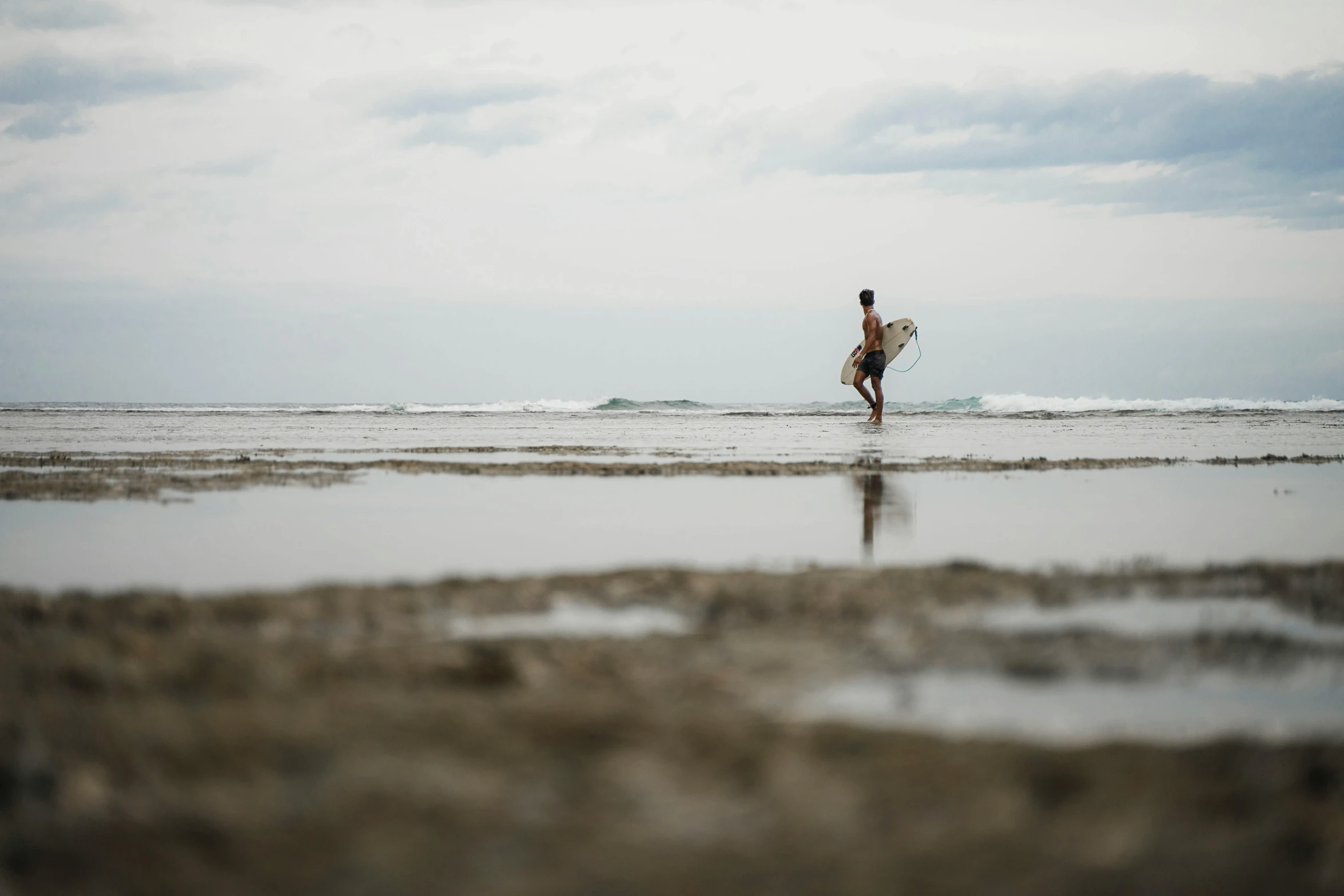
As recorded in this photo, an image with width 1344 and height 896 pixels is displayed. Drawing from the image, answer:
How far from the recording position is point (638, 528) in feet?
19.0

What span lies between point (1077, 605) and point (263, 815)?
284cm

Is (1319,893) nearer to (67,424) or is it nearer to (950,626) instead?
(950,626)

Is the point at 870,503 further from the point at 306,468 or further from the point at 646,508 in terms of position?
the point at 306,468

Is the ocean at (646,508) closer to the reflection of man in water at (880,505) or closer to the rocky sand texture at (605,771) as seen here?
the reflection of man in water at (880,505)

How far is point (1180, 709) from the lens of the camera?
2.44m

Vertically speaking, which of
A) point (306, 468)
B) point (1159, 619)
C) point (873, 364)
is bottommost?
point (1159, 619)

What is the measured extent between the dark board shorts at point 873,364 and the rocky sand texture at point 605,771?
1760 centimetres

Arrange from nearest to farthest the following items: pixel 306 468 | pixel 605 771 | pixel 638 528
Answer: pixel 605 771 → pixel 638 528 → pixel 306 468

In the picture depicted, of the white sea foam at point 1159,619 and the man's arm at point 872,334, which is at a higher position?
the man's arm at point 872,334

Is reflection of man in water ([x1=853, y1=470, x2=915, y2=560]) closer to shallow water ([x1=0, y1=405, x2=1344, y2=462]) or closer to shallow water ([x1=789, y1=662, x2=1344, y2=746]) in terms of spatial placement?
shallow water ([x1=789, y1=662, x2=1344, y2=746])

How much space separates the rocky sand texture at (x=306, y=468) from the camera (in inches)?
320

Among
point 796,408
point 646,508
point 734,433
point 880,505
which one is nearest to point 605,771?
point 646,508

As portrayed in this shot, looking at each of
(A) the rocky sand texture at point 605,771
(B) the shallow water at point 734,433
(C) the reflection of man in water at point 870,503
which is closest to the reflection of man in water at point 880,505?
(C) the reflection of man in water at point 870,503

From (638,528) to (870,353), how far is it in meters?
15.5
